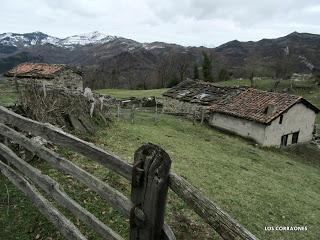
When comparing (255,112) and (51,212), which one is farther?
(255,112)

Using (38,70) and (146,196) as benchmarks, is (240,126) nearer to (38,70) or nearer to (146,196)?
(38,70)

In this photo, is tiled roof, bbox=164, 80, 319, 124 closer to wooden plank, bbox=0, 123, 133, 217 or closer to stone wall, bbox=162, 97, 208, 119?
stone wall, bbox=162, 97, 208, 119

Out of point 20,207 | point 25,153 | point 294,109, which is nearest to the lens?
point 20,207

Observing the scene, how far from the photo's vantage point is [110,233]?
3.84 m

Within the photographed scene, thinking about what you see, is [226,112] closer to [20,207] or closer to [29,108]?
[29,108]

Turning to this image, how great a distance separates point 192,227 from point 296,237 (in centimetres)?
363

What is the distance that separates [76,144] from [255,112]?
27.3m

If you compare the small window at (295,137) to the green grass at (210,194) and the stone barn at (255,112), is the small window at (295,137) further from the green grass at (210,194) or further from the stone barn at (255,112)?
the green grass at (210,194)

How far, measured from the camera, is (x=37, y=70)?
40.4 metres

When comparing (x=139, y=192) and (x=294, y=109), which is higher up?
(x=139, y=192)

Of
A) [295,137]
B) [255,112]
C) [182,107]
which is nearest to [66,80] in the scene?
[182,107]

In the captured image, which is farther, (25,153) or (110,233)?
(25,153)

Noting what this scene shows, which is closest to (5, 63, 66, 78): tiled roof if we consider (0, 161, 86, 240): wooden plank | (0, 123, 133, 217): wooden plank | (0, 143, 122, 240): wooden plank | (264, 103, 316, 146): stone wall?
(264, 103, 316, 146): stone wall

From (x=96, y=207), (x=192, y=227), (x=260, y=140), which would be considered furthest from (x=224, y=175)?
(x=260, y=140)
